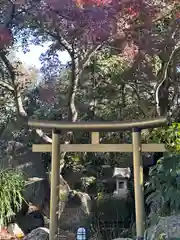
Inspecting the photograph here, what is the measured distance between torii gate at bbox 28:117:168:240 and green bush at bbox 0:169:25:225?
1112mm

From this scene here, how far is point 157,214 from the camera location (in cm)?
432

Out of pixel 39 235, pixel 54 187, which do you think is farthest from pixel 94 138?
pixel 39 235

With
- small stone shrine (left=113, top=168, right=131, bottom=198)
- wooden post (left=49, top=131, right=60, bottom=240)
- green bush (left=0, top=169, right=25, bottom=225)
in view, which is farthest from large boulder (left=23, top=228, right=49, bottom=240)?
small stone shrine (left=113, top=168, right=131, bottom=198)

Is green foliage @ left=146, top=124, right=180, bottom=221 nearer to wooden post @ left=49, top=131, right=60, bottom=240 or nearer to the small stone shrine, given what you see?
wooden post @ left=49, top=131, right=60, bottom=240

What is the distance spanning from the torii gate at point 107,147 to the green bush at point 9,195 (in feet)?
3.65

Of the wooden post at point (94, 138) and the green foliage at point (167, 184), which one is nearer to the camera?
the green foliage at point (167, 184)

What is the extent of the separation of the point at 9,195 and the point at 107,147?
183 cm

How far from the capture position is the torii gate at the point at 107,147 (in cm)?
423

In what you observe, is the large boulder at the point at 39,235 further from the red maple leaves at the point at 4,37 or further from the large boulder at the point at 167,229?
the red maple leaves at the point at 4,37

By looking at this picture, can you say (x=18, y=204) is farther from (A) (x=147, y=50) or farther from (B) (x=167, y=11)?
(B) (x=167, y=11)

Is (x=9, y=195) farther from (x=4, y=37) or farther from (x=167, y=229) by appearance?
(x=167, y=229)

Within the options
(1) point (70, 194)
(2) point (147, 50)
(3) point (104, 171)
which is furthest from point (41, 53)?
(3) point (104, 171)

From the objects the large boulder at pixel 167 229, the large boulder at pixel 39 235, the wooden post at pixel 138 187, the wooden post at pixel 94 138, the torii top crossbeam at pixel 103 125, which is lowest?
the large boulder at pixel 39 235

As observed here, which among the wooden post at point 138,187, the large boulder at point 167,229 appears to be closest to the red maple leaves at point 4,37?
the wooden post at point 138,187
